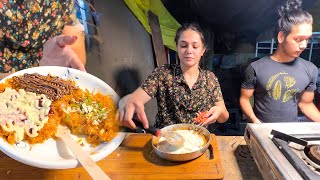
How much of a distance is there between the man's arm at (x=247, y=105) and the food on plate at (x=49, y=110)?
823 mm

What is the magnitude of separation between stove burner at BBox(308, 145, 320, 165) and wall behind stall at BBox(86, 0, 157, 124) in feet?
2.83

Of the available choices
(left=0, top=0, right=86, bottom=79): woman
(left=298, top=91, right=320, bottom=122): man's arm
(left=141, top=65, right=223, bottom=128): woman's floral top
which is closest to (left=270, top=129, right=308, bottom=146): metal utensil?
(left=141, top=65, right=223, bottom=128): woman's floral top

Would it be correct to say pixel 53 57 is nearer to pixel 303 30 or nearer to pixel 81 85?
pixel 81 85

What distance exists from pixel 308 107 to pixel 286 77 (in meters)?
0.25

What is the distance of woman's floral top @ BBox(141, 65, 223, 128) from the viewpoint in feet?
4.50

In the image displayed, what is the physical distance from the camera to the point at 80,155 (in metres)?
0.79

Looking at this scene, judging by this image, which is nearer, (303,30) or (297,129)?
(297,129)

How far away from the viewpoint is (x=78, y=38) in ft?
4.45

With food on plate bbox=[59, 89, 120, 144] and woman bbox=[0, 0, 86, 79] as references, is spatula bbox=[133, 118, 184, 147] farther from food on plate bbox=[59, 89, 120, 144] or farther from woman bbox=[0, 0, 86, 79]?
woman bbox=[0, 0, 86, 79]

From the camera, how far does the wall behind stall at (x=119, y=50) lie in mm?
1448

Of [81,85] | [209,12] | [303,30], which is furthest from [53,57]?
[303,30]

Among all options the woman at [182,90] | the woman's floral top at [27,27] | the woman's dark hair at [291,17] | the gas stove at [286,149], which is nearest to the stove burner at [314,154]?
the gas stove at [286,149]

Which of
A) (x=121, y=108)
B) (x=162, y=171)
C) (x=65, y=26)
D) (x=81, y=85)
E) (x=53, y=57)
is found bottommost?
(x=162, y=171)

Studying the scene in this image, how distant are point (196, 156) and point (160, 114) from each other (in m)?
0.53
